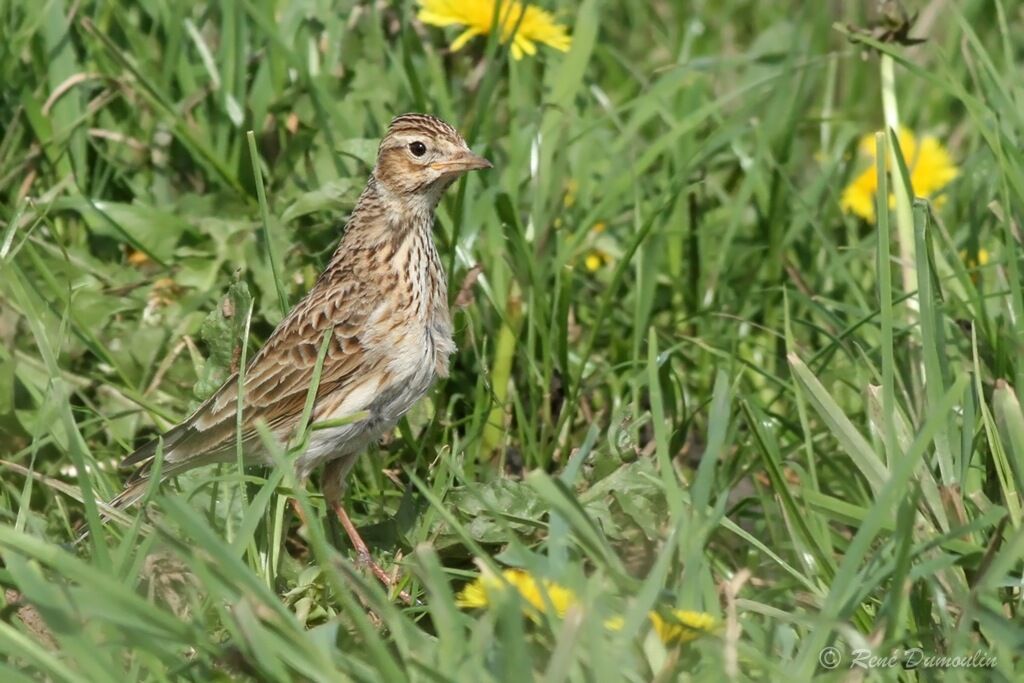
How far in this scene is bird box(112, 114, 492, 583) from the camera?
15.0 ft

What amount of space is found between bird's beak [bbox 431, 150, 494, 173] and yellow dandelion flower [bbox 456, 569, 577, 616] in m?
1.51

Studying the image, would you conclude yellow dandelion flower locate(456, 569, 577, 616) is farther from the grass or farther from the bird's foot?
the bird's foot

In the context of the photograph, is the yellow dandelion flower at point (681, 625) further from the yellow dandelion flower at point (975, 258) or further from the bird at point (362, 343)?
the yellow dandelion flower at point (975, 258)

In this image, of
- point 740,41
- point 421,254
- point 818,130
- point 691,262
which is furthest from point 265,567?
point 740,41

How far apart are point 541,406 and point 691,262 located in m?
1.13

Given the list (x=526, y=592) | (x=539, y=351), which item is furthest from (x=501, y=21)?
(x=526, y=592)

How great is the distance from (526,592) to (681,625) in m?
0.50

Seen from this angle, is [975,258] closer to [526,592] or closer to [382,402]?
[382,402]

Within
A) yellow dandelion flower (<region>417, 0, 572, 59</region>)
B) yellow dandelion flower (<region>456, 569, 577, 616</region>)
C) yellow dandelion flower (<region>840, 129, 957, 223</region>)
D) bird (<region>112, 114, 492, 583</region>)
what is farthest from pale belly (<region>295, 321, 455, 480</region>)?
yellow dandelion flower (<region>840, 129, 957, 223</region>)

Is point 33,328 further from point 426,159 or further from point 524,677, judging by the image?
point 524,677

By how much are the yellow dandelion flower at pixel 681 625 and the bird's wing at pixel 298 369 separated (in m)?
1.71

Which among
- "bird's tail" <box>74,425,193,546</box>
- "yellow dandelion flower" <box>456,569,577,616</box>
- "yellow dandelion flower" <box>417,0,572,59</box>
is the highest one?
"yellow dandelion flower" <box>417,0,572,59</box>

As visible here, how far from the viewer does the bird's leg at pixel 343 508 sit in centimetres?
447

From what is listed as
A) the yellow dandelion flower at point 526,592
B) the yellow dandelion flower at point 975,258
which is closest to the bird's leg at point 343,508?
the yellow dandelion flower at point 526,592
